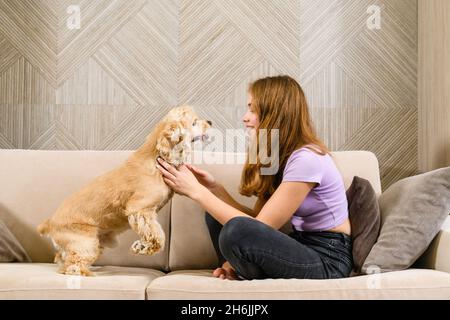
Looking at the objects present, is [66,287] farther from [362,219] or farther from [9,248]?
[362,219]

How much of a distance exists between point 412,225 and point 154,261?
3.44 ft

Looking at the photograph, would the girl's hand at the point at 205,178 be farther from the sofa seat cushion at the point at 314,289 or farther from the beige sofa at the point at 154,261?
the sofa seat cushion at the point at 314,289

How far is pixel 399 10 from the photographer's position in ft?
10.3

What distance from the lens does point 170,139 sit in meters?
2.04

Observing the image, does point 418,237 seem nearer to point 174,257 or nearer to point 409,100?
point 174,257

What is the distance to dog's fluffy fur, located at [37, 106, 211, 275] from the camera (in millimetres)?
2027

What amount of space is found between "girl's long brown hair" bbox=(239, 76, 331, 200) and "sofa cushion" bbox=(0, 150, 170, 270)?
0.62m

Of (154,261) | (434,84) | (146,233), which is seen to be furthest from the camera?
(434,84)

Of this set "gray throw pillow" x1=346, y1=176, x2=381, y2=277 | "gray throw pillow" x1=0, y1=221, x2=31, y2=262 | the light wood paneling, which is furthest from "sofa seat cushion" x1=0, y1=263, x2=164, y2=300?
the light wood paneling

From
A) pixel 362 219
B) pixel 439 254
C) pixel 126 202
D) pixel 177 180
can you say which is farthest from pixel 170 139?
pixel 439 254

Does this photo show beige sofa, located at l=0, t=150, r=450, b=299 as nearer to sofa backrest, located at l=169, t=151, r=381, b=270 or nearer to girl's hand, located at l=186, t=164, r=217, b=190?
sofa backrest, located at l=169, t=151, r=381, b=270

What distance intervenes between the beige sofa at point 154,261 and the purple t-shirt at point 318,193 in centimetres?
29
